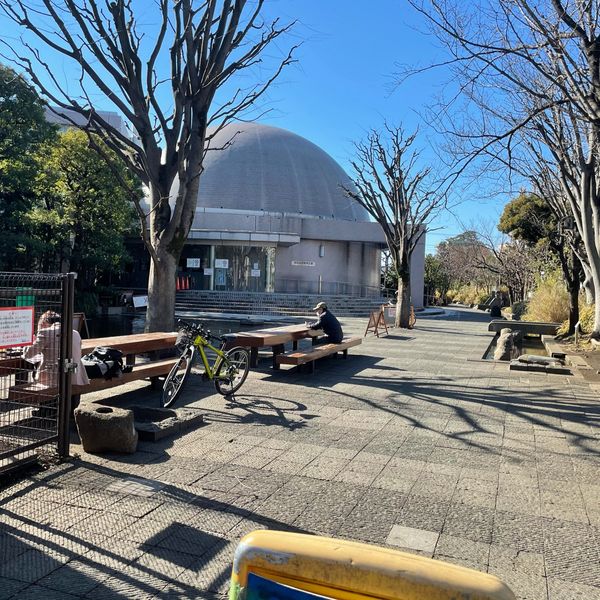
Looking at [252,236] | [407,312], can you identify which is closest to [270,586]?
[407,312]

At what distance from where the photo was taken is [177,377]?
25.7ft

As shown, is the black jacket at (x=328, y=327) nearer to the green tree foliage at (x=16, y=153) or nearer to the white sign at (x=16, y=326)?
the white sign at (x=16, y=326)

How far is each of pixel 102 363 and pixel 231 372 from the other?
2.03 m

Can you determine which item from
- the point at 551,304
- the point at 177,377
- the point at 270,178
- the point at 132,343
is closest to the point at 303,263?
the point at 270,178

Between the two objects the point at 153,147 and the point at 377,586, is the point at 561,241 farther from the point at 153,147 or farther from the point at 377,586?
the point at 377,586

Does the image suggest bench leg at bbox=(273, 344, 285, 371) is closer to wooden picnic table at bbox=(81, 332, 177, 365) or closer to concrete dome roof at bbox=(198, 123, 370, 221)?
wooden picnic table at bbox=(81, 332, 177, 365)

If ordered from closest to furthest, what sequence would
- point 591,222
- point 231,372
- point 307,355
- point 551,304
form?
point 231,372 → point 307,355 → point 591,222 → point 551,304

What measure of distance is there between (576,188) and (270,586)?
54.1ft

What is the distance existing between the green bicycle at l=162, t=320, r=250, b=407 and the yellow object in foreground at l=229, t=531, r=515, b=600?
6.04 meters

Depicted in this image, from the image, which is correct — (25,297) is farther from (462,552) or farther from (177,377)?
(462,552)

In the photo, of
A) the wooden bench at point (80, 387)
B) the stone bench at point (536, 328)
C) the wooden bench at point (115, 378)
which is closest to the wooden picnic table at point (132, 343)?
the wooden bench at point (115, 378)

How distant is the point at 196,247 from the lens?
45.2 meters

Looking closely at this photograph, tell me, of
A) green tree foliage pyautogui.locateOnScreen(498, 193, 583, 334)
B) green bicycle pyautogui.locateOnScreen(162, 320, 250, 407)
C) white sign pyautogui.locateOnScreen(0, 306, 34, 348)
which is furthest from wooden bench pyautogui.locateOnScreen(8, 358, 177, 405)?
green tree foliage pyautogui.locateOnScreen(498, 193, 583, 334)

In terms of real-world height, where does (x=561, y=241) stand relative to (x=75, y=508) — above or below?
above
